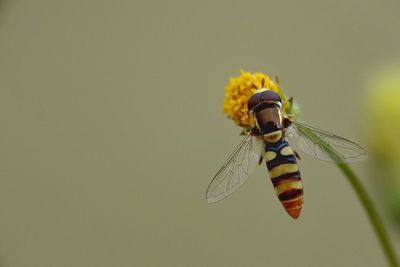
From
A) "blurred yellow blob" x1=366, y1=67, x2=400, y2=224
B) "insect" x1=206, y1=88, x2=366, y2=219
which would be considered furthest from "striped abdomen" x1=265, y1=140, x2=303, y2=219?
"blurred yellow blob" x1=366, y1=67, x2=400, y2=224

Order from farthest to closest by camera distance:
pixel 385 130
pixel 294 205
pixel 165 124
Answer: pixel 165 124 → pixel 385 130 → pixel 294 205

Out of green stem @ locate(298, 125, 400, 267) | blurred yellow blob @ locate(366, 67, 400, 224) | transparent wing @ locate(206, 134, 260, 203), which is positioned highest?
blurred yellow blob @ locate(366, 67, 400, 224)

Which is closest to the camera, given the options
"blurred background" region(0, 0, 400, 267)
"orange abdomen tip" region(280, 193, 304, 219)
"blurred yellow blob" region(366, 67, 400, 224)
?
"orange abdomen tip" region(280, 193, 304, 219)

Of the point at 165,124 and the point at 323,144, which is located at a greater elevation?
the point at 165,124

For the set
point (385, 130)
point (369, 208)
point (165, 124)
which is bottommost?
point (369, 208)

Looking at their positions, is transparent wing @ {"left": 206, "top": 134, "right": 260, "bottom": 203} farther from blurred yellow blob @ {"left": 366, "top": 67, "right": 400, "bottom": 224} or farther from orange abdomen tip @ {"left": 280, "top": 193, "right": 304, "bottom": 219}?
blurred yellow blob @ {"left": 366, "top": 67, "right": 400, "bottom": 224}

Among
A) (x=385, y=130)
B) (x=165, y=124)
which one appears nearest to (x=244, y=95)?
(x=385, y=130)

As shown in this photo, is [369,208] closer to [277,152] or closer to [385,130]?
[277,152]

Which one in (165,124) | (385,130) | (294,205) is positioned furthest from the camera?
(165,124)
